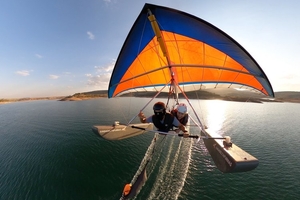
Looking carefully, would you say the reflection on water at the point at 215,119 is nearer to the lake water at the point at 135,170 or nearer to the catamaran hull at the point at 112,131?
the lake water at the point at 135,170

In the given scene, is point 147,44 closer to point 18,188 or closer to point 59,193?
point 59,193

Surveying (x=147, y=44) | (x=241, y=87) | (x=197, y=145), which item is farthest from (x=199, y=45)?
A: (x=197, y=145)

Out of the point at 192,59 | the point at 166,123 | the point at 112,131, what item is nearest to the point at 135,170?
the point at 112,131

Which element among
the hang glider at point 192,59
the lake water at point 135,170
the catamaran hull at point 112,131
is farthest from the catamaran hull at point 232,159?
the catamaran hull at point 112,131

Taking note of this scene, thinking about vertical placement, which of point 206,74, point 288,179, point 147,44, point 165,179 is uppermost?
point 147,44

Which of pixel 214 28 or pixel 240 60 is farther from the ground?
pixel 214 28

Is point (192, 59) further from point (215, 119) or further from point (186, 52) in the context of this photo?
point (215, 119)
